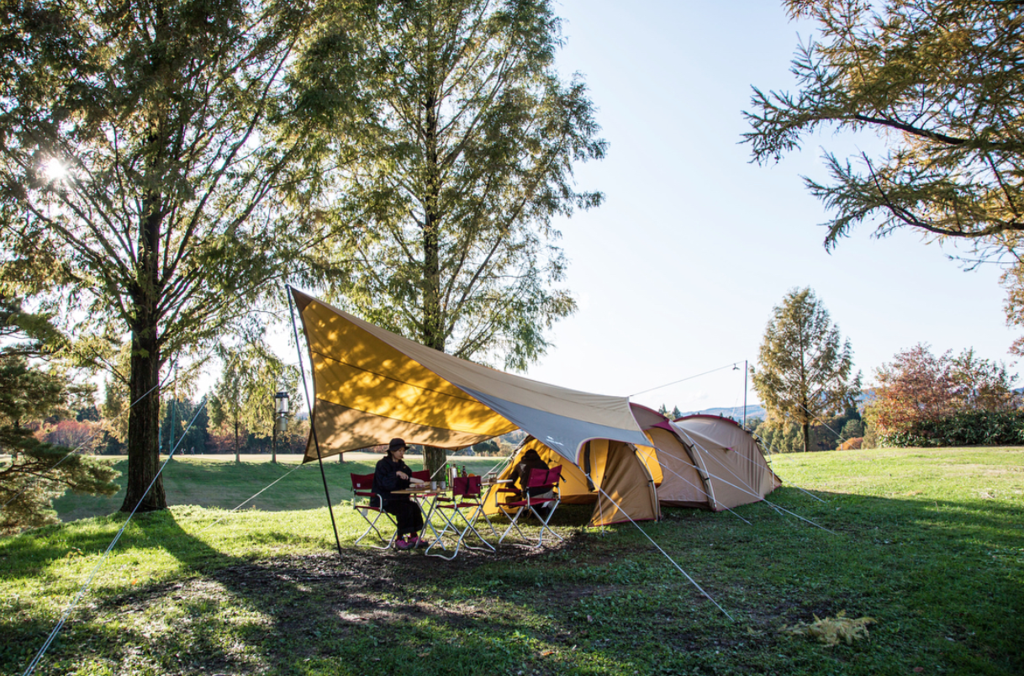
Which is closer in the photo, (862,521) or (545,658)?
(545,658)

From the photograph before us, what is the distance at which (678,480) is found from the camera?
7.64 m

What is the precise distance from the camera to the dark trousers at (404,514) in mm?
5676

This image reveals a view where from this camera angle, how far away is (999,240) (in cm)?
400

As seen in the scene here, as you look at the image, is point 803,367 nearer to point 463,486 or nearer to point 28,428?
point 463,486

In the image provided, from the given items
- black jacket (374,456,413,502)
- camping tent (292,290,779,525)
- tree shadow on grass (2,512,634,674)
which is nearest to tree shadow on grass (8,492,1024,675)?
tree shadow on grass (2,512,634,674)

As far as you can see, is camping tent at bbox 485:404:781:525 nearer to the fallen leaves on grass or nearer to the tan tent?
the tan tent

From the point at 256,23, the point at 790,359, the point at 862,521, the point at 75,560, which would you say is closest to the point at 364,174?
the point at 256,23

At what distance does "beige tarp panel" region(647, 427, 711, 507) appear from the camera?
298 inches

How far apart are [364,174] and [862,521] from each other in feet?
26.8

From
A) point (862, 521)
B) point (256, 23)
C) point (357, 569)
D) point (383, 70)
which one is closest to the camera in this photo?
point (357, 569)

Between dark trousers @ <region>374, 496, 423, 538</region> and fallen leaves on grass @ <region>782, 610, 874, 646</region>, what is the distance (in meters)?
3.51

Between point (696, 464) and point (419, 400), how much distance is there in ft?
12.2

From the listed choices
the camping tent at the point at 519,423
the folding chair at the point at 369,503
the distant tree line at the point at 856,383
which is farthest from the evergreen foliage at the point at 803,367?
the folding chair at the point at 369,503

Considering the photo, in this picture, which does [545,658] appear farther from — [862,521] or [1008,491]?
[1008,491]
